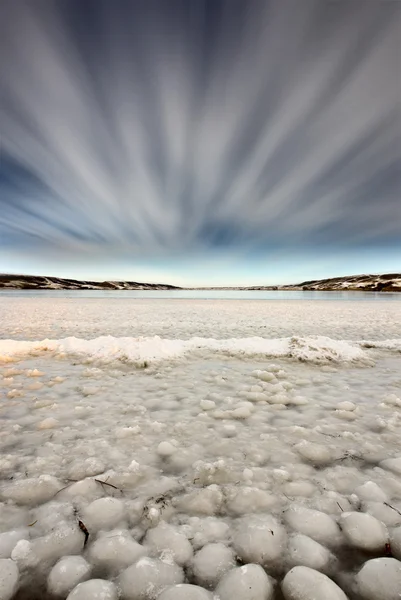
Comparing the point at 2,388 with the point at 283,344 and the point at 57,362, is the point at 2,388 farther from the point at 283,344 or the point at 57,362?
the point at 283,344

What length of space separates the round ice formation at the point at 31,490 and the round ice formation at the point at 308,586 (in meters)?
1.97

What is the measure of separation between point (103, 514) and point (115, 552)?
42cm

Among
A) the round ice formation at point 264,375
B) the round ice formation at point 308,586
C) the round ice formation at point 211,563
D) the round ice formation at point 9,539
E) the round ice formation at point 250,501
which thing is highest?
the round ice formation at point 308,586

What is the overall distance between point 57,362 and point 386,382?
7606 millimetres

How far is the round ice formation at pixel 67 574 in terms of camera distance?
1.67 metres

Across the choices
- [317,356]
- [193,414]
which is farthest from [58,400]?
[317,356]

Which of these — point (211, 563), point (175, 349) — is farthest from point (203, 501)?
point (175, 349)

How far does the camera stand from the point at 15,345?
8.47 metres

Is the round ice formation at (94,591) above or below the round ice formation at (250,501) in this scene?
above

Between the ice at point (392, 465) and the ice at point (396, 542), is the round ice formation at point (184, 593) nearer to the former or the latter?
the ice at point (396, 542)

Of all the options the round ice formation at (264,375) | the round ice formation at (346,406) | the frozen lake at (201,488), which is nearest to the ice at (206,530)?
the frozen lake at (201,488)

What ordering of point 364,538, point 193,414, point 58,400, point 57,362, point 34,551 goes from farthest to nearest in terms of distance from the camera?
point 57,362 < point 58,400 < point 193,414 < point 364,538 < point 34,551

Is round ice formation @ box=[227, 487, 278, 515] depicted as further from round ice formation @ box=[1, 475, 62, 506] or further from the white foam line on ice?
the white foam line on ice

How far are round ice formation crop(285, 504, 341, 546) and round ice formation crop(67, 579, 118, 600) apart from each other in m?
1.28
